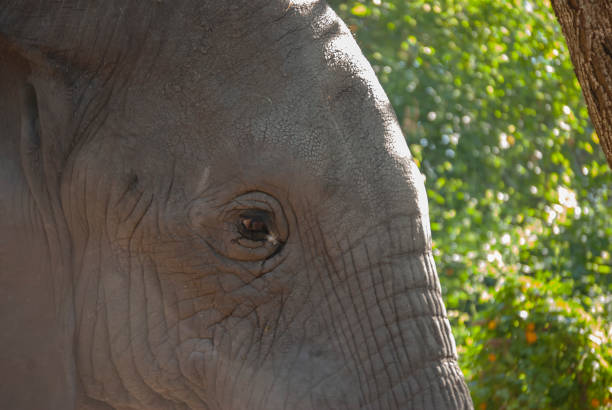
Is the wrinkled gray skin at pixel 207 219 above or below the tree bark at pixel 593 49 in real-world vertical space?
below

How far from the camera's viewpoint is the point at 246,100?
2.24 metres

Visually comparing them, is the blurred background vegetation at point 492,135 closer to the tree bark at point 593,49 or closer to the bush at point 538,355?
the bush at point 538,355

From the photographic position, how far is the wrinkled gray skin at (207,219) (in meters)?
2.17

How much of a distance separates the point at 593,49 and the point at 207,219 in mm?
1114

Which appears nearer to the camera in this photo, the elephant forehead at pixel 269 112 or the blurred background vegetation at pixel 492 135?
the elephant forehead at pixel 269 112

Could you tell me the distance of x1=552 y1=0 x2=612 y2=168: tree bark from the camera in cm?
235

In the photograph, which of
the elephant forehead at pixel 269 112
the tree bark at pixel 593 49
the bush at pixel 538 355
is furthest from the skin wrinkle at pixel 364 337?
the bush at pixel 538 355

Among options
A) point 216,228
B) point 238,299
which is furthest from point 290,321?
point 216,228

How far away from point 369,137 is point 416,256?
32cm

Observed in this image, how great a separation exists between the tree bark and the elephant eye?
955mm

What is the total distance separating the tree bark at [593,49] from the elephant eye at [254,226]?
95 cm

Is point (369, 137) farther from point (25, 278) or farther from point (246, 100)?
point (25, 278)

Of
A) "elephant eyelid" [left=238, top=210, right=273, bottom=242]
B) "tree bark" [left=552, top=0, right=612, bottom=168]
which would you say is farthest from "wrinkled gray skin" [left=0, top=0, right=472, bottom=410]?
"tree bark" [left=552, top=0, right=612, bottom=168]

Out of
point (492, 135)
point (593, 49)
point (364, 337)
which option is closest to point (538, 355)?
point (593, 49)
